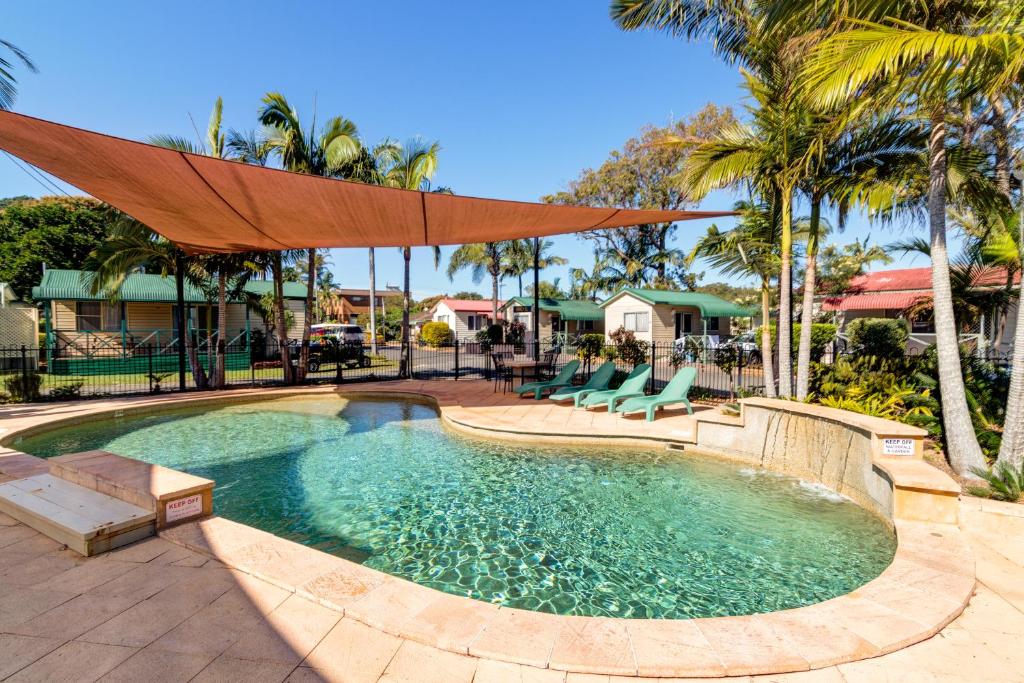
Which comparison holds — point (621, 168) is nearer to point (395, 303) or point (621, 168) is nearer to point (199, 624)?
point (199, 624)

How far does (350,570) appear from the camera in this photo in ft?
9.24

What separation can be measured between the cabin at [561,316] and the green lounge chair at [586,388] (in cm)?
1595

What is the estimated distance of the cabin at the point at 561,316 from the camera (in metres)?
27.6

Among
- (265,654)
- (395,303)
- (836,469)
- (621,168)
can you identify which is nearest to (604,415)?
(836,469)

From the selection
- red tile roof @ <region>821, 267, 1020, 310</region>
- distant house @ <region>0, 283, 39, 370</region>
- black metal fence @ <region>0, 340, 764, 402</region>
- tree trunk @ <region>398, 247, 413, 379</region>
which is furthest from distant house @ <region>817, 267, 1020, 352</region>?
distant house @ <region>0, 283, 39, 370</region>

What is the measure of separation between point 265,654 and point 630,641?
5.72 feet

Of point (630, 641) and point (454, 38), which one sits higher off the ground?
point (454, 38)

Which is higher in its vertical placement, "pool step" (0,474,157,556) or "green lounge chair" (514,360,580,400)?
"green lounge chair" (514,360,580,400)

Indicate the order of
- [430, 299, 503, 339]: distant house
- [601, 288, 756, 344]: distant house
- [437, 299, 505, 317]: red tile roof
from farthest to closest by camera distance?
[437, 299, 505, 317]: red tile roof → [430, 299, 503, 339]: distant house → [601, 288, 756, 344]: distant house

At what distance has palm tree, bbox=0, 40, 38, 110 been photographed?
6.03 meters

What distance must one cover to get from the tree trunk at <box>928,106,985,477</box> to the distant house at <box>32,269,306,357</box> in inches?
751

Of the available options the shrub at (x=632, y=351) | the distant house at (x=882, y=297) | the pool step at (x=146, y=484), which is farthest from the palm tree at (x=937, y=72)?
the distant house at (x=882, y=297)

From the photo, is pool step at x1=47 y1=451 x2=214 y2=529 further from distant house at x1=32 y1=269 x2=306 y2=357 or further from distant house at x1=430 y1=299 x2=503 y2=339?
distant house at x1=430 y1=299 x2=503 y2=339

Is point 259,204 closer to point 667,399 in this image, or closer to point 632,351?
point 667,399
